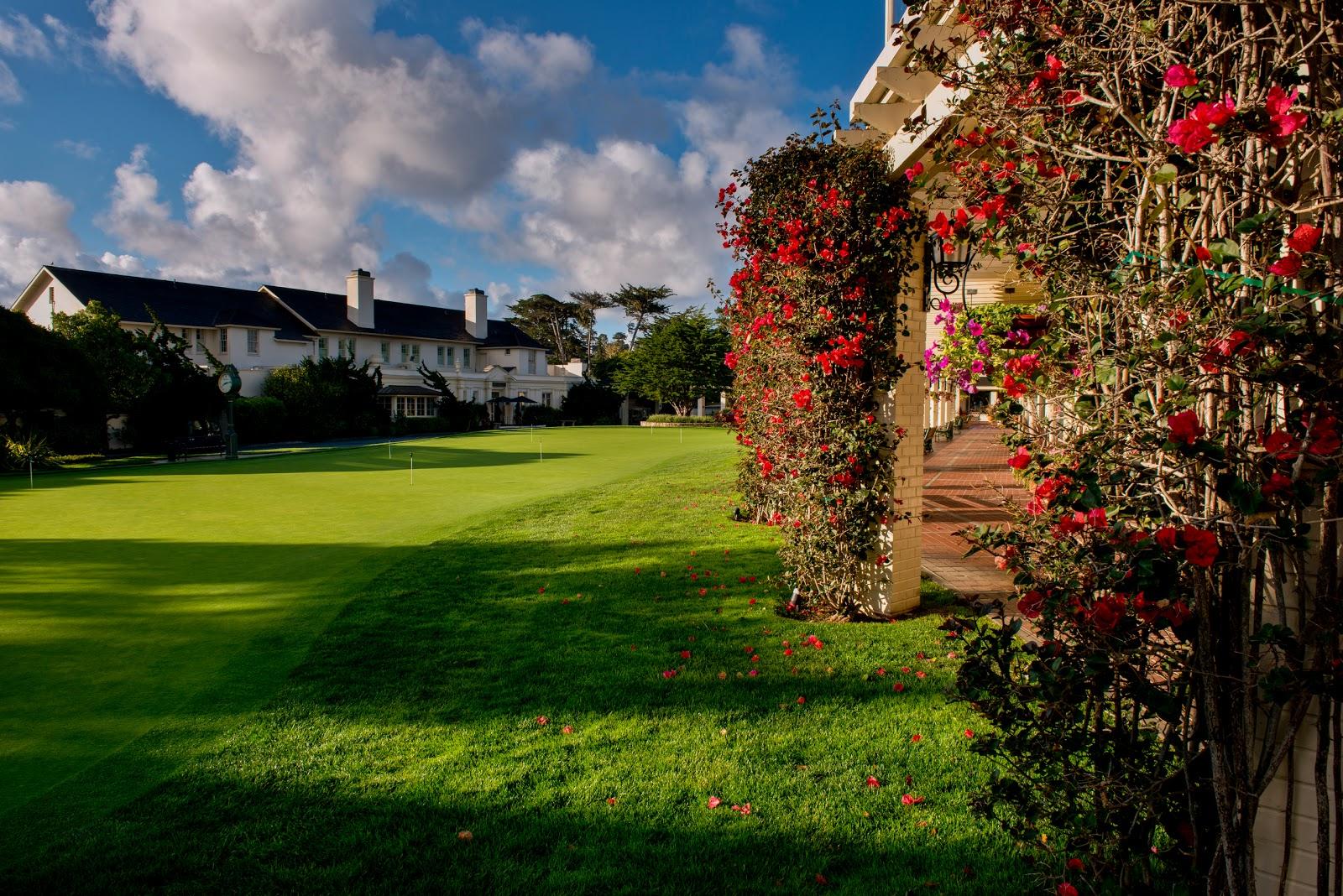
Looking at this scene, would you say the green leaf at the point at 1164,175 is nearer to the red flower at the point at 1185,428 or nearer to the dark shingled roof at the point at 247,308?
the red flower at the point at 1185,428

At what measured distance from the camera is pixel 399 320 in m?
54.7

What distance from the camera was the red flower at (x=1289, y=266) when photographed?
1.63 m

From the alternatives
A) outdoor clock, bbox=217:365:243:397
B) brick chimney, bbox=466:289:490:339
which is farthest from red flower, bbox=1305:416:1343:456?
brick chimney, bbox=466:289:490:339

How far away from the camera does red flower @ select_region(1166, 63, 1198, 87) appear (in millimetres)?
1783

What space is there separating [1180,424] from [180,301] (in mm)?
51218

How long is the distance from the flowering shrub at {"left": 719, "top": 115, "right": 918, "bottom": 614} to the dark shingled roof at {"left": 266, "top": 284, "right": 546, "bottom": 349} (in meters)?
48.2

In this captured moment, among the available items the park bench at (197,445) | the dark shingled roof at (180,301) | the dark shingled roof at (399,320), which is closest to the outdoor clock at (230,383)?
the park bench at (197,445)

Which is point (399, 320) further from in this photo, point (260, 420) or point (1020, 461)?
point (1020, 461)

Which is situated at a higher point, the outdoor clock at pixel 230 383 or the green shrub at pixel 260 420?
the outdoor clock at pixel 230 383

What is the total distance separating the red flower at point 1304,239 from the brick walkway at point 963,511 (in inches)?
38.7

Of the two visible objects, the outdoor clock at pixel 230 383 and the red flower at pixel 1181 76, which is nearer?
the red flower at pixel 1181 76

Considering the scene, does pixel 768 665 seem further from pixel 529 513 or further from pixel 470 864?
pixel 529 513

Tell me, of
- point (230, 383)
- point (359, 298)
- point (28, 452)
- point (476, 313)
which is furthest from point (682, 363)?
point (28, 452)

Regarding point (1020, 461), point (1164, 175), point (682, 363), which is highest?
point (682, 363)
